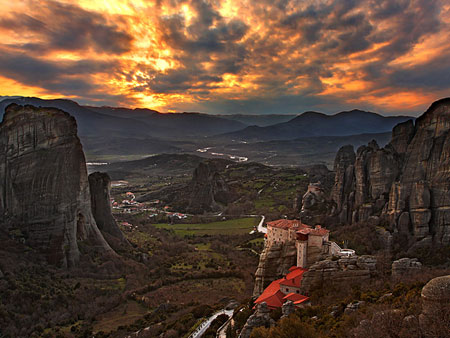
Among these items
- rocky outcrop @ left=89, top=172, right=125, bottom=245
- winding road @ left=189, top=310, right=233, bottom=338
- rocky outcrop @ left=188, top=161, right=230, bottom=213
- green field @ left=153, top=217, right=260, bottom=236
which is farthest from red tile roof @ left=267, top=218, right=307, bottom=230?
rocky outcrop @ left=188, top=161, right=230, bottom=213

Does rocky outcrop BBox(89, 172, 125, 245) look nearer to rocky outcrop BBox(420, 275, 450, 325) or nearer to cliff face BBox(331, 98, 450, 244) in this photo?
cliff face BBox(331, 98, 450, 244)

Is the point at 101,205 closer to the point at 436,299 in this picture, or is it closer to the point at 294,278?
the point at 294,278

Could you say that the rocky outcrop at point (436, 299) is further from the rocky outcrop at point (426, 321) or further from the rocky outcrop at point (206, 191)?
the rocky outcrop at point (206, 191)

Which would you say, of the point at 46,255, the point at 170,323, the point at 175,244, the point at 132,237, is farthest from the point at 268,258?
the point at 132,237

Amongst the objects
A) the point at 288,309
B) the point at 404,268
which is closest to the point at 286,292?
the point at 288,309

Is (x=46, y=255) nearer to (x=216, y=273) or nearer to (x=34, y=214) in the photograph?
(x=34, y=214)
